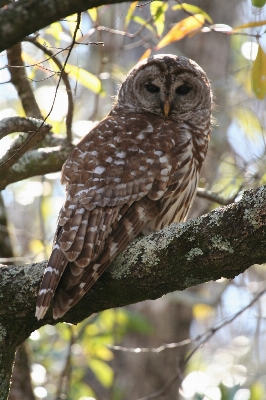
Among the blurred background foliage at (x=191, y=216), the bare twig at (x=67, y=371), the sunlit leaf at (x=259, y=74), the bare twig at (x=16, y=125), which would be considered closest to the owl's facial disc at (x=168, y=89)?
the blurred background foliage at (x=191, y=216)

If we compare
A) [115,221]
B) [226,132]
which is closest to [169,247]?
[115,221]

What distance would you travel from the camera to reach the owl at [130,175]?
3227 millimetres

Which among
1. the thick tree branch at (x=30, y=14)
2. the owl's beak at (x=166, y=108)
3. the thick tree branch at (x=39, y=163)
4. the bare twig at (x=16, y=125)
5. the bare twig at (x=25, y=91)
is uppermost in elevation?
the thick tree branch at (x=30, y=14)

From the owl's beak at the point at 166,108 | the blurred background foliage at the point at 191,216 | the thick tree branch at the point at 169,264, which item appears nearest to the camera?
the thick tree branch at the point at 169,264

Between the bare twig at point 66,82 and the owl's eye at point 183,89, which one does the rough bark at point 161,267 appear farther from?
the owl's eye at point 183,89

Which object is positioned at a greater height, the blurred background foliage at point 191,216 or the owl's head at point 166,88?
the owl's head at point 166,88

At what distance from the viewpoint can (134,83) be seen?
498 centimetres

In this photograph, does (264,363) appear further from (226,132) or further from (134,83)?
(134,83)

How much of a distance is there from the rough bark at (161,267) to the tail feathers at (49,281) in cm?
10

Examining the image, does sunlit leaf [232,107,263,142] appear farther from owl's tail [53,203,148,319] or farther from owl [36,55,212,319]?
owl's tail [53,203,148,319]

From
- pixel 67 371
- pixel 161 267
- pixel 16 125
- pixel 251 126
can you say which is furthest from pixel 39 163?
pixel 251 126

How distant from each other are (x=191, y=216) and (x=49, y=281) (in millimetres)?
3599

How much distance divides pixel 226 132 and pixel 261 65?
148 inches

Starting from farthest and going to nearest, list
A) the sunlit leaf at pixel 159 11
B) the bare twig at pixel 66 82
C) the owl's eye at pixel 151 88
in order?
the owl's eye at pixel 151 88 → the sunlit leaf at pixel 159 11 → the bare twig at pixel 66 82
